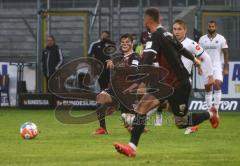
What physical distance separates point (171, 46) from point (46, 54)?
15565mm

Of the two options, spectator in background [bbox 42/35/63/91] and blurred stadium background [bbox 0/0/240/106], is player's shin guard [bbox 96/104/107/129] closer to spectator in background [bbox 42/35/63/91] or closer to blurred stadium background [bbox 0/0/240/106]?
blurred stadium background [bbox 0/0/240/106]

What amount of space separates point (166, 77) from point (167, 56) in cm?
61

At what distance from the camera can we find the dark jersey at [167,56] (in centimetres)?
1142

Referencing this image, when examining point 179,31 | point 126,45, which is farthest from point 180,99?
point 126,45

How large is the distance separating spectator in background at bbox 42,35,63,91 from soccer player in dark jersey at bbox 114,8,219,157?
47.8 feet

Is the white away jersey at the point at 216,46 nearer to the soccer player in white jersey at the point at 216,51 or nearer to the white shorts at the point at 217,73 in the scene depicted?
the soccer player in white jersey at the point at 216,51

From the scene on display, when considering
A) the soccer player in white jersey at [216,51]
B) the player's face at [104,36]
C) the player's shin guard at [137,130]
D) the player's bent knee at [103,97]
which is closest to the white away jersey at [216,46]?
the soccer player in white jersey at [216,51]

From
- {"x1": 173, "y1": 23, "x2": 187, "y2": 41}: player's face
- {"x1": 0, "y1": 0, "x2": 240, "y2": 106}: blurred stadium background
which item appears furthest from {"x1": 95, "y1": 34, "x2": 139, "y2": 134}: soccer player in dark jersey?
{"x1": 0, "y1": 0, "x2": 240, "y2": 106}: blurred stadium background

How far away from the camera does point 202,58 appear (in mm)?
15250

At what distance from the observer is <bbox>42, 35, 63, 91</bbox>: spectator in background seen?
26.8m

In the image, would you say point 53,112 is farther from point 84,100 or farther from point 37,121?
point 37,121

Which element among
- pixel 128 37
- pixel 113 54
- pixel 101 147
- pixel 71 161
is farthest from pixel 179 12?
pixel 71 161

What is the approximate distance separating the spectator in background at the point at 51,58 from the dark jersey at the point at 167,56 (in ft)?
48.8

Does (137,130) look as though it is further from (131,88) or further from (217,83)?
(217,83)
